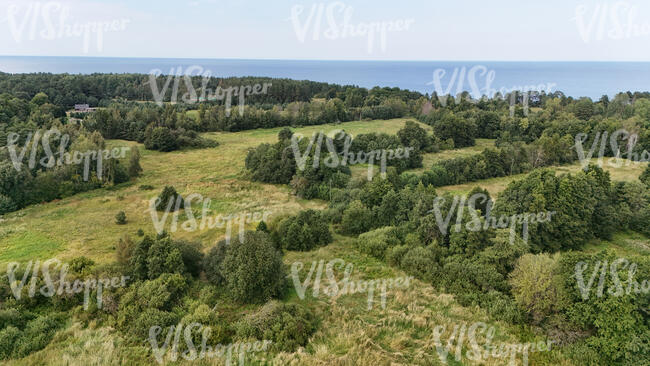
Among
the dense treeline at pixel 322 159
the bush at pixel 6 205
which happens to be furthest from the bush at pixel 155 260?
the bush at pixel 6 205

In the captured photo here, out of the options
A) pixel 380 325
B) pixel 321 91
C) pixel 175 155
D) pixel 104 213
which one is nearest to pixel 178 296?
pixel 380 325

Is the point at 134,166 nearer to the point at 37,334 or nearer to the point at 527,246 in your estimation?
the point at 37,334

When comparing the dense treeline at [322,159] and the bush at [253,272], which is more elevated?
the dense treeline at [322,159]

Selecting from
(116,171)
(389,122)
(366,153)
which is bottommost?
(116,171)

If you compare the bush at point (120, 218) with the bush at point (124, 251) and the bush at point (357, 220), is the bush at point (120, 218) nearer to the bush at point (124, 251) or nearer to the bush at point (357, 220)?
the bush at point (124, 251)

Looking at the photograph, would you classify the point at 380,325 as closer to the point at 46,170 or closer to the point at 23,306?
the point at 23,306

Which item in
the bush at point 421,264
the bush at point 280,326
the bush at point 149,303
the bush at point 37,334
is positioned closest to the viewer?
the bush at point 37,334

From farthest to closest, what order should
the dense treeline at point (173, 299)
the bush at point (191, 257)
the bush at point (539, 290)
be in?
the bush at point (191, 257), the bush at point (539, 290), the dense treeline at point (173, 299)

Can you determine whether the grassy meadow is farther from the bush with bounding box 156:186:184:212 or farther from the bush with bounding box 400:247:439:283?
the bush with bounding box 156:186:184:212
